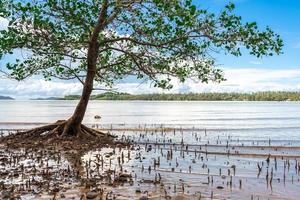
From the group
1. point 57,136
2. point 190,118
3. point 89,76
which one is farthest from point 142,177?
point 190,118

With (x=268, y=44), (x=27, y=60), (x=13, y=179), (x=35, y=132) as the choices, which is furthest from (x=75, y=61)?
(x=13, y=179)

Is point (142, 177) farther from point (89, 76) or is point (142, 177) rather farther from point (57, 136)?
point (89, 76)

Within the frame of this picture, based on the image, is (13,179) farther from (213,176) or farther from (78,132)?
(78,132)

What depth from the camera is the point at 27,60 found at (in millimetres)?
23703

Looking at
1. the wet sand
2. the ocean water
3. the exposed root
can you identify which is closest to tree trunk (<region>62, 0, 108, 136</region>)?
the exposed root

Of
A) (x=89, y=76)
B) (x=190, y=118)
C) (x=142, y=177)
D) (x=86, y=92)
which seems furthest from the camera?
(x=190, y=118)

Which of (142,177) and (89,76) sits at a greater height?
(89,76)

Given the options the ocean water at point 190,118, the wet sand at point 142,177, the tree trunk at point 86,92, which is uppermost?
the tree trunk at point 86,92

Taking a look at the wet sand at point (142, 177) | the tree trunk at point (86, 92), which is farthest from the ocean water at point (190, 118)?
the wet sand at point (142, 177)

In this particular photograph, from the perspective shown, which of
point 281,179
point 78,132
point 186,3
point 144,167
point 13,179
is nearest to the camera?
point 13,179

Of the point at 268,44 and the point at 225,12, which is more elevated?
the point at 225,12

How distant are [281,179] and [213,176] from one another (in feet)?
6.84

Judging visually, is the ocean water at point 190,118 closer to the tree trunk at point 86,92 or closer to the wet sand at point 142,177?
the tree trunk at point 86,92

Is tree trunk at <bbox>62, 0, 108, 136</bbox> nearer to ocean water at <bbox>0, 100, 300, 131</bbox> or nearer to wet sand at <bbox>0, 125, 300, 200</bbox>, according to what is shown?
wet sand at <bbox>0, 125, 300, 200</bbox>
